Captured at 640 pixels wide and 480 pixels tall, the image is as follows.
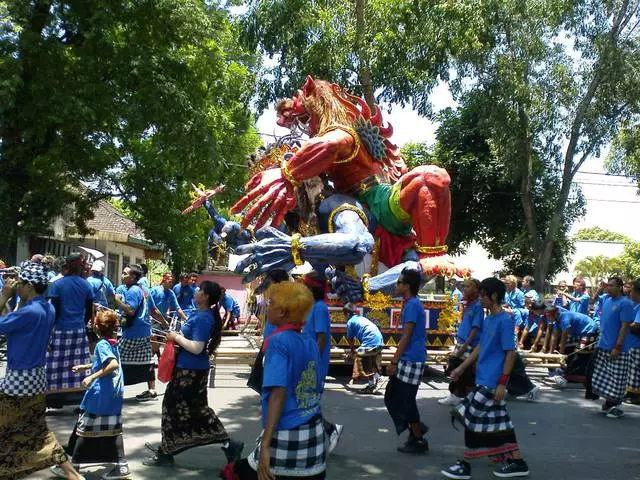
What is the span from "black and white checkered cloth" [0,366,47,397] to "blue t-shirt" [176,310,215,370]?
3.53 ft

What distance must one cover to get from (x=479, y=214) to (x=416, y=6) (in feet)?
36.0

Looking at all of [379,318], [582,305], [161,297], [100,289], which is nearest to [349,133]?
[379,318]

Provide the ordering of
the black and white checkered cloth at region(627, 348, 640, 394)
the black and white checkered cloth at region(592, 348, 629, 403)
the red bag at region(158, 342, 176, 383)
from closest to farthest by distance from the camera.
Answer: the red bag at region(158, 342, 176, 383) < the black and white checkered cloth at region(592, 348, 629, 403) < the black and white checkered cloth at region(627, 348, 640, 394)

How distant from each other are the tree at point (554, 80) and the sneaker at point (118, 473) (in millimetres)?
14779

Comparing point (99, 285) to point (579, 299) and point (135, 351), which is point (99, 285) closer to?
point (135, 351)

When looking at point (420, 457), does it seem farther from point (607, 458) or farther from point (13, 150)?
point (13, 150)

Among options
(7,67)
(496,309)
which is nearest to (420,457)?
(496,309)

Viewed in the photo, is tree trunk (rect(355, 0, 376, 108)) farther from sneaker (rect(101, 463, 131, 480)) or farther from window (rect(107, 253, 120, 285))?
window (rect(107, 253, 120, 285))

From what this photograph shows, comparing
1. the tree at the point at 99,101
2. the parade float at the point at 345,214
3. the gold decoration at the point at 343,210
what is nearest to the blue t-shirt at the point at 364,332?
the parade float at the point at 345,214

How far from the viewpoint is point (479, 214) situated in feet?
80.5

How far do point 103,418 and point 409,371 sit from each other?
2.61 m

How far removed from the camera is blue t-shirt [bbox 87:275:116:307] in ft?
30.9

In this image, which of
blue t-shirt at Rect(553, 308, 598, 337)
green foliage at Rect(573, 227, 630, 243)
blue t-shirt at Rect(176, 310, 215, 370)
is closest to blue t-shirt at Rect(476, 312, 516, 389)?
blue t-shirt at Rect(176, 310, 215, 370)

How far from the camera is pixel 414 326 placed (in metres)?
6.41
